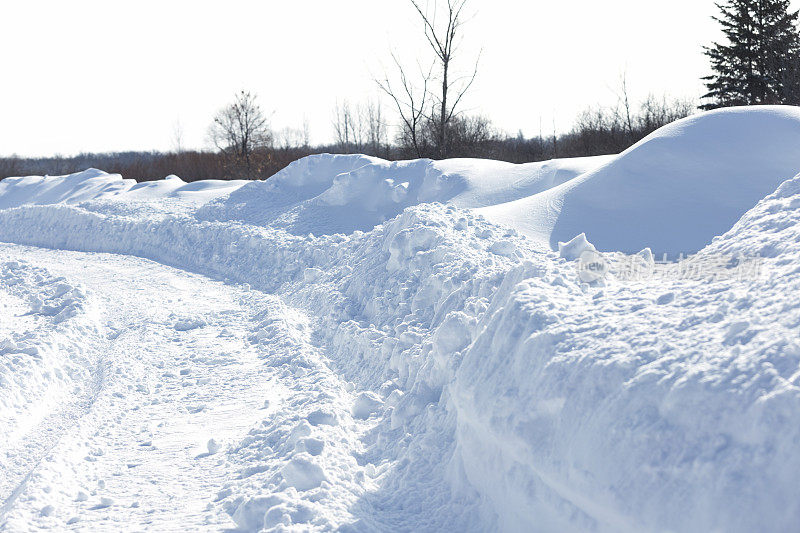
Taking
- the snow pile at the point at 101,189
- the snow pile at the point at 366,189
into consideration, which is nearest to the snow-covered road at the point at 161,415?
the snow pile at the point at 366,189

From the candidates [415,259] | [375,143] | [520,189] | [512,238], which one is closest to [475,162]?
[520,189]

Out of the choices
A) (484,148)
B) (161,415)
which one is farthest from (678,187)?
(484,148)

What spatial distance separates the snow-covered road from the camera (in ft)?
14.3

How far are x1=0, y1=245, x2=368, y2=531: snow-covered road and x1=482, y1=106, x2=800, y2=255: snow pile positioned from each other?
157 inches

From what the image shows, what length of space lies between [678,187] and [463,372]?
609 cm

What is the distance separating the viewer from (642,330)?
3.64 m

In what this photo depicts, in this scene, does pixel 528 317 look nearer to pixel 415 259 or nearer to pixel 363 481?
pixel 363 481

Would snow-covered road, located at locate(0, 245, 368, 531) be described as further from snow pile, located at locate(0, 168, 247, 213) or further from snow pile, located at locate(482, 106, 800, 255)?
snow pile, located at locate(0, 168, 247, 213)

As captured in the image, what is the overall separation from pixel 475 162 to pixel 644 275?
35.1ft

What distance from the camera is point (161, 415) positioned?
586 centimetres

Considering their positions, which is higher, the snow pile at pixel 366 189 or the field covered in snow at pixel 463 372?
the snow pile at pixel 366 189

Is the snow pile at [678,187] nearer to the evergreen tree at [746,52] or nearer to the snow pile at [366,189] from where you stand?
the snow pile at [366,189]

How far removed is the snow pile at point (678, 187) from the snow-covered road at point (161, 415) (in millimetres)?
3988

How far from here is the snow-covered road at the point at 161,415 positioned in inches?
171
